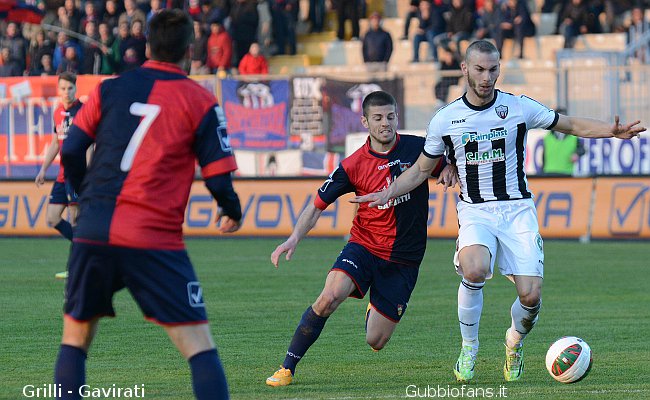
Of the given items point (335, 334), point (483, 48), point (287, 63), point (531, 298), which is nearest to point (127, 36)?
point (287, 63)

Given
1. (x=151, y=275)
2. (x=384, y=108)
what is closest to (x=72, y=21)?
(x=384, y=108)

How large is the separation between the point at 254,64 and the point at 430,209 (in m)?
8.45

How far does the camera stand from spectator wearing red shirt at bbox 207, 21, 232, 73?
88.2 feet

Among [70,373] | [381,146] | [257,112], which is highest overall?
[381,146]

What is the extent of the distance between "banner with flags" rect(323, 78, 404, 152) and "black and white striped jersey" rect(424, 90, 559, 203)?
15.1 meters

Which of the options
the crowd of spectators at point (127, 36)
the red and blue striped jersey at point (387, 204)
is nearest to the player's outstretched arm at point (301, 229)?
the red and blue striped jersey at point (387, 204)

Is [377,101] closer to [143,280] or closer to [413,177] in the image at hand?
[413,177]

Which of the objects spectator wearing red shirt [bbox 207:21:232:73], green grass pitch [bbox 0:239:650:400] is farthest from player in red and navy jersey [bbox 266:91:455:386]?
spectator wearing red shirt [bbox 207:21:232:73]

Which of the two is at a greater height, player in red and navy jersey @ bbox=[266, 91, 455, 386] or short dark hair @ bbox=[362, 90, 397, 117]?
short dark hair @ bbox=[362, 90, 397, 117]

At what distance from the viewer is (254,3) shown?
91.2 ft

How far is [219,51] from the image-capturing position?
26984 mm

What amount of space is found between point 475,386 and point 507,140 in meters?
1.65

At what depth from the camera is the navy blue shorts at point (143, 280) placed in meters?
5.60

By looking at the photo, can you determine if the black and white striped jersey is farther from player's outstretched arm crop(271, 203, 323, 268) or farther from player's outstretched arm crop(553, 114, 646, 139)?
player's outstretched arm crop(271, 203, 323, 268)
